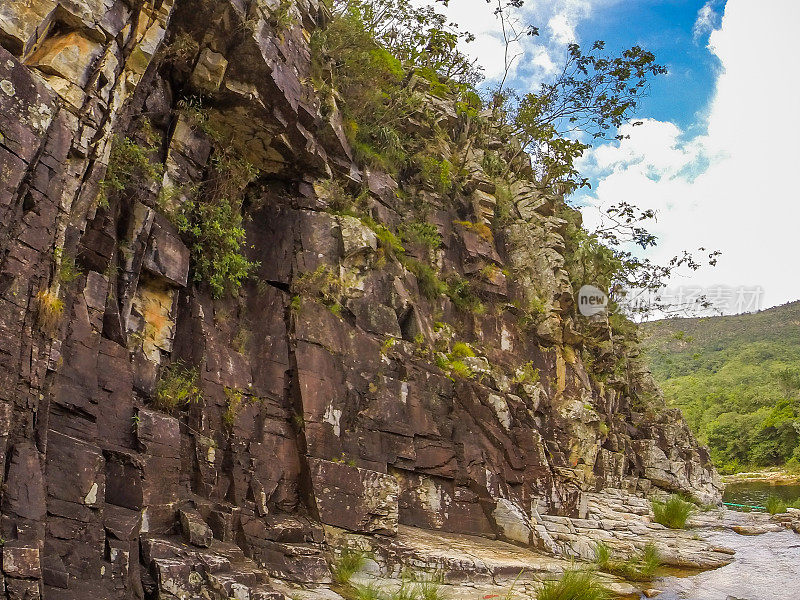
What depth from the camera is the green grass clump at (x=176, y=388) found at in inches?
347

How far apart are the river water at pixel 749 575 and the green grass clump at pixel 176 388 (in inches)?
351

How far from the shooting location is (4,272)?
5.91 meters

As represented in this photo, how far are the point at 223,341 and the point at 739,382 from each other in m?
81.3

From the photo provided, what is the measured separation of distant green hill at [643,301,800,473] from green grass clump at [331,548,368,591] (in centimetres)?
2514

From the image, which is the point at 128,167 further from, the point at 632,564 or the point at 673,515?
the point at 673,515

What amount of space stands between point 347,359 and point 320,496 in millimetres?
2859

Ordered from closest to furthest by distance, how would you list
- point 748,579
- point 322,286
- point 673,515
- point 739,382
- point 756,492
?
point 748,579 → point 322,286 → point 673,515 → point 756,492 → point 739,382

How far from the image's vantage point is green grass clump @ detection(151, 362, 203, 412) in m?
8.81

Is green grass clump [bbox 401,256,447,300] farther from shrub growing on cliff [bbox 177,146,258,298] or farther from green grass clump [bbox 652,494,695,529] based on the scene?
green grass clump [bbox 652,494,695,529]

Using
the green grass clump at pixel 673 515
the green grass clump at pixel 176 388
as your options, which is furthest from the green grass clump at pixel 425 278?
the green grass clump at pixel 673 515

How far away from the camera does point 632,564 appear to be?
38.5 ft

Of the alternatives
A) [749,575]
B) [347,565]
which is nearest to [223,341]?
[347,565]

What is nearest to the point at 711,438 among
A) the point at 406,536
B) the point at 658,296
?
the point at 658,296

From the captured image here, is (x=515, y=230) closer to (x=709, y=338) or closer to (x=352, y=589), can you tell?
(x=352, y=589)
